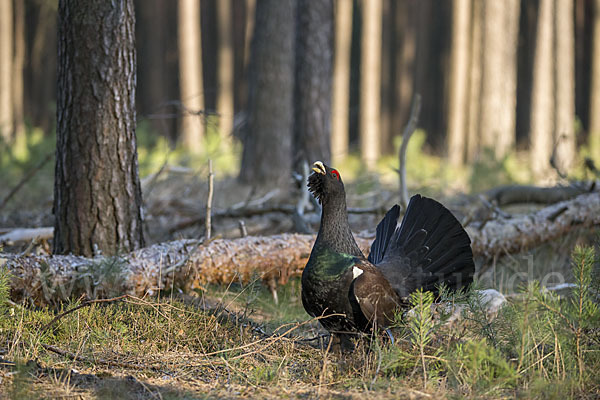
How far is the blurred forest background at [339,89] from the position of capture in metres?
9.04

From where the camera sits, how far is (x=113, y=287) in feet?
13.2

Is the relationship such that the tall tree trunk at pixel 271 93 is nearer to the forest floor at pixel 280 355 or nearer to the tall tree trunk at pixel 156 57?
the forest floor at pixel 280 355

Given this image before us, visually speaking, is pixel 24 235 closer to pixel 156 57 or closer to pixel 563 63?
pixel 563 63

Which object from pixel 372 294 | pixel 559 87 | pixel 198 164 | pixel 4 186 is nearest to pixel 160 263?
pixel 372 294

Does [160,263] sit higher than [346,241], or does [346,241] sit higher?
[346,241]

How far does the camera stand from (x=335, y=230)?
3.59m

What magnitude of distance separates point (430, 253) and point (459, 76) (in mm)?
14440

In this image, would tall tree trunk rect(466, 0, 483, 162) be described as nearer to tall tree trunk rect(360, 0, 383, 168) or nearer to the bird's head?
tall tree trunk rect(360, 0, 383, 168)

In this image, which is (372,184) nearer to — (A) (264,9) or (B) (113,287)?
(A) (264,9)

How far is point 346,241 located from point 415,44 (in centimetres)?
2533

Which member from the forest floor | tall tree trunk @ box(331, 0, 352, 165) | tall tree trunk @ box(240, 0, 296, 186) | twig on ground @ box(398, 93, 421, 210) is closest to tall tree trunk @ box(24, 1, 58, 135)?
tall tree trunk @ box(331, 0, 352, 165)

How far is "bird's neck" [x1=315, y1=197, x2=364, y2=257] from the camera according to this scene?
11.6 feet

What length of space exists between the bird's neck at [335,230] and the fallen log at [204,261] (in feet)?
2.26

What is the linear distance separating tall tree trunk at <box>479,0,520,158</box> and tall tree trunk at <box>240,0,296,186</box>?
565 cm
